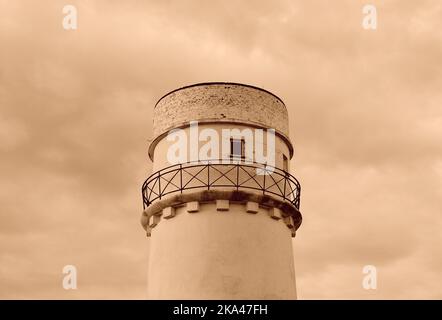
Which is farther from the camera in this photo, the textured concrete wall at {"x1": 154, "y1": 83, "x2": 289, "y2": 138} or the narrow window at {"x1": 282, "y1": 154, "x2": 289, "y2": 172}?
the narrow window at {"x1": 282, "y1": 154, "x2": 289, "y2": 172}

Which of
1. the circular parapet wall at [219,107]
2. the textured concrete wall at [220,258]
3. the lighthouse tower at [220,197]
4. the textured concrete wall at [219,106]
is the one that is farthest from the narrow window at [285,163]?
the textured concrete wall at [220,258]

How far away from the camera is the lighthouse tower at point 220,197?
29156mm

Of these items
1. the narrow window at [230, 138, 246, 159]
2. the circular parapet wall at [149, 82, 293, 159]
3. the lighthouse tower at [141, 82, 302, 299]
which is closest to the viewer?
the lighthouse tower at [141, 82, 302, 299]

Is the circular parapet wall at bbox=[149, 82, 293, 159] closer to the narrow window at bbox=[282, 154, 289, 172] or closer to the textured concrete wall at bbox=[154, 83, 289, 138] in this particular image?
the textured concrete wall at bbox=[154, 83, 289, 138]

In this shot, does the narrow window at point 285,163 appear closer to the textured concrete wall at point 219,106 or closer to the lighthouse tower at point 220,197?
the lighthouse tower at point 220,197

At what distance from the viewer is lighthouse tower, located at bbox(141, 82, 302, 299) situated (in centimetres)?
2916

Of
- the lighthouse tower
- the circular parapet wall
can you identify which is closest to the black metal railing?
the lighthouse tower

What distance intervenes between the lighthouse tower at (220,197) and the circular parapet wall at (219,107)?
0.04 m

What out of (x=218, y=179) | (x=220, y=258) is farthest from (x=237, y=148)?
(x=220, y=258)

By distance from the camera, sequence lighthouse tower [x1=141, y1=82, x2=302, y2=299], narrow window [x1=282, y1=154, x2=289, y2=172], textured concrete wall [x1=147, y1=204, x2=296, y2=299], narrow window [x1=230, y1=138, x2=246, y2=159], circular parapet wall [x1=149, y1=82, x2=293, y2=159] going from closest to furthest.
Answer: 1. textured concrete wall [x1=147, y1=204, x2=296, y2=299]
2. lighthouse tower [x1=141, y1=82, x2=302, y2=299]
3. narrow window [x1=230, y1=138, x2=246, y2=159]
4. circular parapet wall [x1=149, y1=82, x2=293, y2=159]
5. narrow window [x1=282, y1=154, x2=289, y2=172]

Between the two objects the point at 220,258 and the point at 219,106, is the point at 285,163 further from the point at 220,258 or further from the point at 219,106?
the point at 220,258
